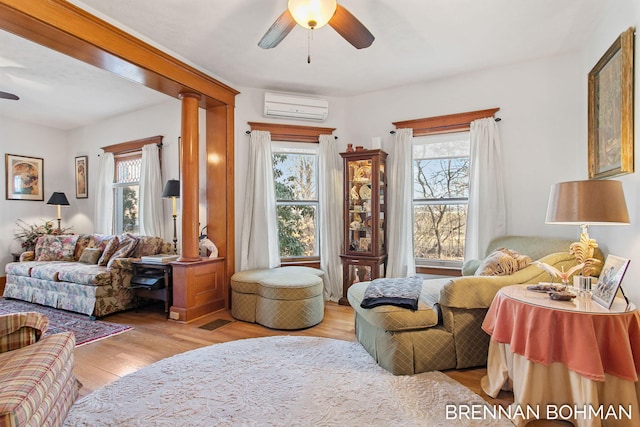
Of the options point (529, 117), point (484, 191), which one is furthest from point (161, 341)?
point (529, 117)

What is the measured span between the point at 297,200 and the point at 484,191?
2345 mm

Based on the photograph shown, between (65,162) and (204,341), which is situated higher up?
(65,162)

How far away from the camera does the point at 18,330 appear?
5.94 ft

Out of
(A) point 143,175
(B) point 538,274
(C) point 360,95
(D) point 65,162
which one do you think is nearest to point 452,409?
(B) point 538,274

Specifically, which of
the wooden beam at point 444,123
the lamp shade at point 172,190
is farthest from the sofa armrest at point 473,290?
the lamp shade at point 172,190

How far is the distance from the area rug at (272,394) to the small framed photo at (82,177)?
15.4 feet

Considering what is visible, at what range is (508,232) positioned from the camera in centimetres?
335

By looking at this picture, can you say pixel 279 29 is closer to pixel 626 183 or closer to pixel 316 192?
pixel 316 192

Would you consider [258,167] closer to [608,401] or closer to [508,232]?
[508,232]

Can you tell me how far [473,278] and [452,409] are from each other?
0.90m

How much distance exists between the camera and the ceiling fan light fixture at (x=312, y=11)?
1847 mm

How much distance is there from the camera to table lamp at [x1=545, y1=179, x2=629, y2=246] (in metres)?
1.75

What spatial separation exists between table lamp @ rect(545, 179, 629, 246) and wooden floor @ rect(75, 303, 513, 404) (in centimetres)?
124

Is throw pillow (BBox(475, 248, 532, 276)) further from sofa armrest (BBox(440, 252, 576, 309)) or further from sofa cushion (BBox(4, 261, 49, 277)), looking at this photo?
sofa cushion (BBox(4, 261, 49, 277))
